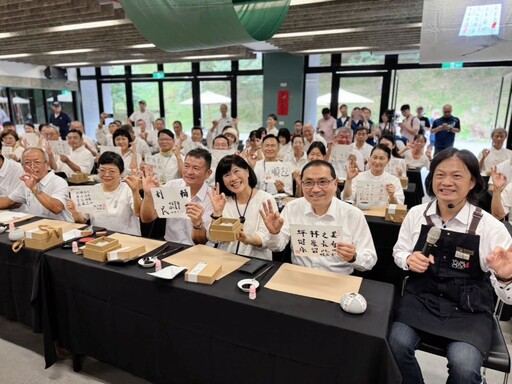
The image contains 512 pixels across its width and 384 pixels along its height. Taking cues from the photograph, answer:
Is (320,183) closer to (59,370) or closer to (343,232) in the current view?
(343,232)

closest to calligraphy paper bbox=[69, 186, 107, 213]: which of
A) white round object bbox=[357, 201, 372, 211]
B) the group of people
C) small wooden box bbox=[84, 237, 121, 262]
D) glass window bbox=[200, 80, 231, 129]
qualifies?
the group of people

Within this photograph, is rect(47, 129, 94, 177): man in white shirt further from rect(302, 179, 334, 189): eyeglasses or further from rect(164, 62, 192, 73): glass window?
rect(164, 62, 192, 73): glass window

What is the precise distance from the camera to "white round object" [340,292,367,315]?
4.83 feet

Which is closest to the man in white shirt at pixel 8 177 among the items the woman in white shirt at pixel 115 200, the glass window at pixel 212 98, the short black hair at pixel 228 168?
the woman in white shirt at pixel 115 200

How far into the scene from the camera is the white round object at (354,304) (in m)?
1.47

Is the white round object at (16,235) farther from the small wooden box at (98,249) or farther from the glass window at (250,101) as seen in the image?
the glass window at (250,101)

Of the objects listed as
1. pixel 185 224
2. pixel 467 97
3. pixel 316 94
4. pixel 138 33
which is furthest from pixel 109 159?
pixel 467 97

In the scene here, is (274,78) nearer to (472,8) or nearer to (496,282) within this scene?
(472,8)

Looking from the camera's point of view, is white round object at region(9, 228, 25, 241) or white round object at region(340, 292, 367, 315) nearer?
white round object at region(340, 292, 367, 315)

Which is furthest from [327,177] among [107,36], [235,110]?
[235,110]

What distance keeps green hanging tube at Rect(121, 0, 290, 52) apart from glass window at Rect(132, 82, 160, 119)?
425 inches

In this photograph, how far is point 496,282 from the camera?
5.38 ft

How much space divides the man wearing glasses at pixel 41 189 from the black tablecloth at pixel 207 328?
93 centimetres

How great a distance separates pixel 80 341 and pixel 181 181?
1337 mm
